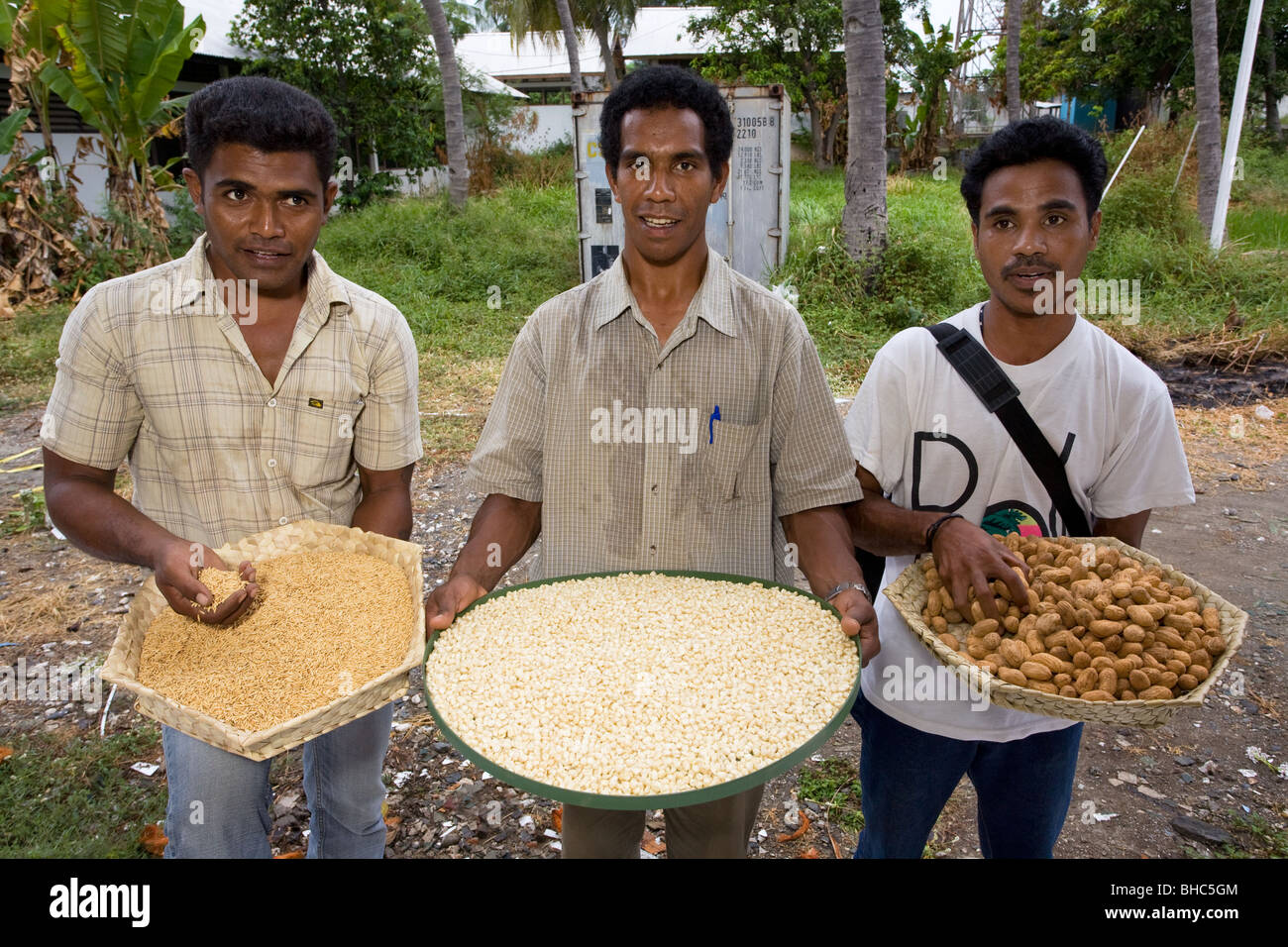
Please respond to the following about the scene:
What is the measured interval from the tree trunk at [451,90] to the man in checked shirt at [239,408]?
10177 mm

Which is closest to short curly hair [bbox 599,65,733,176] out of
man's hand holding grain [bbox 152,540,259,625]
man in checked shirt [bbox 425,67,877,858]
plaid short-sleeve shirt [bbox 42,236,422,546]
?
man in checked shirt [bbox 425,67,877,858]

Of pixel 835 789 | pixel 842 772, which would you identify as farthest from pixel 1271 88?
pixel 835 789

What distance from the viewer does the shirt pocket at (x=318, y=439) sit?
2.17 m

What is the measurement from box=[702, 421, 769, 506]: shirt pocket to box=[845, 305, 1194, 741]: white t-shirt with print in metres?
0.25

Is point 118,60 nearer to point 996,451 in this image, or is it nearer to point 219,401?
point 219,401

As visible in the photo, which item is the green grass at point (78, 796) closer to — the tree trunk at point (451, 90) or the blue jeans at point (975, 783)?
the blue jeans at point (975, 783)

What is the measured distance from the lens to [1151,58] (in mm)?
18750

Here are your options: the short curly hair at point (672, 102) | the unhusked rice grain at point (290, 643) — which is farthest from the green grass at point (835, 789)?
the short curly hair at point (672, 102)

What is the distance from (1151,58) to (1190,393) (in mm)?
15097

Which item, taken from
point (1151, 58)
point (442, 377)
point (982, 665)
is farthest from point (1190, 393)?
point (1151, 58)

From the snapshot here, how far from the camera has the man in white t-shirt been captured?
201cm

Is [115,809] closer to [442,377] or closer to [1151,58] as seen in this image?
[442,377]

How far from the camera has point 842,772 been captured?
3.22 meters

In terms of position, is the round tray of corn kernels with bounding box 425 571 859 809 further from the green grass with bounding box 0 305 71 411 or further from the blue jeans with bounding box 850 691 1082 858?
the green grass with bounding box 0 305 71 411
